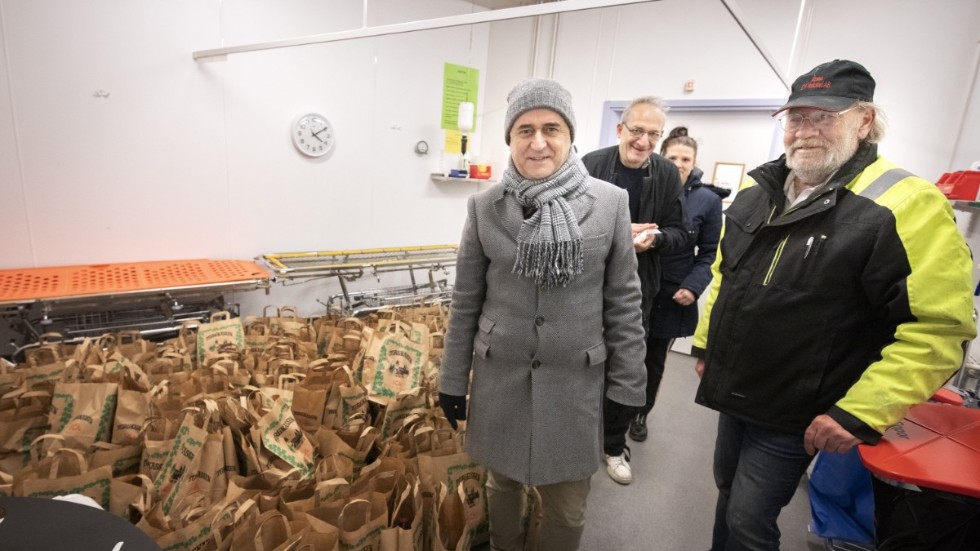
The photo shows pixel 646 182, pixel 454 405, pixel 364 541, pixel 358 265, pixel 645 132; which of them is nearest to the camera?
pixel 364 541

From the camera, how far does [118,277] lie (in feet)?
8.79

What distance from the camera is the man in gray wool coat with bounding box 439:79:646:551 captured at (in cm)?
112

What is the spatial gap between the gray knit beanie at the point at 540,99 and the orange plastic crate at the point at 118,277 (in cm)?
237

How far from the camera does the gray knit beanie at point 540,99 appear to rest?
1089mm

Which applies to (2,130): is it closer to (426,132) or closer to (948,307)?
(426,132)

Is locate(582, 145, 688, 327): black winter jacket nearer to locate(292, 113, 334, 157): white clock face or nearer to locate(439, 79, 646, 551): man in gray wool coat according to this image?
locate(439, 79, 646, 551): man in gray wool coat

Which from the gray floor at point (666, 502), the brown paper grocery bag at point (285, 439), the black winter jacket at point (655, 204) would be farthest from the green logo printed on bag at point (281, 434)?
the black winter jacket at point (655, 204)

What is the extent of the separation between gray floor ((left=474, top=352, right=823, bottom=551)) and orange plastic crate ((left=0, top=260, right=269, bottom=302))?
2300mm

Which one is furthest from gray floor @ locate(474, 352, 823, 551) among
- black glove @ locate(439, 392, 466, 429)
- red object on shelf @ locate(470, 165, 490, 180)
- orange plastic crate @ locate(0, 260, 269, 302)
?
red object on shelf @ locate(470, 165, 490, 180)

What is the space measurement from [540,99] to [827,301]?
86cm

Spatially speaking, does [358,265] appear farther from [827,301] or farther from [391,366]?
[827,301]

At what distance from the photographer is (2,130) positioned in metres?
2.54

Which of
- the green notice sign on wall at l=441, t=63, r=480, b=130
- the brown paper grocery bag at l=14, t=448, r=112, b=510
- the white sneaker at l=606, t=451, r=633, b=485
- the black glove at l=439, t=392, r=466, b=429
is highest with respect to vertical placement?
the green notice sign on wall at l=441, t=63, r=480, b=130

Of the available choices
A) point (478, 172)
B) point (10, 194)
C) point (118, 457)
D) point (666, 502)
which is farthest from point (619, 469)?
point (10, 194)
